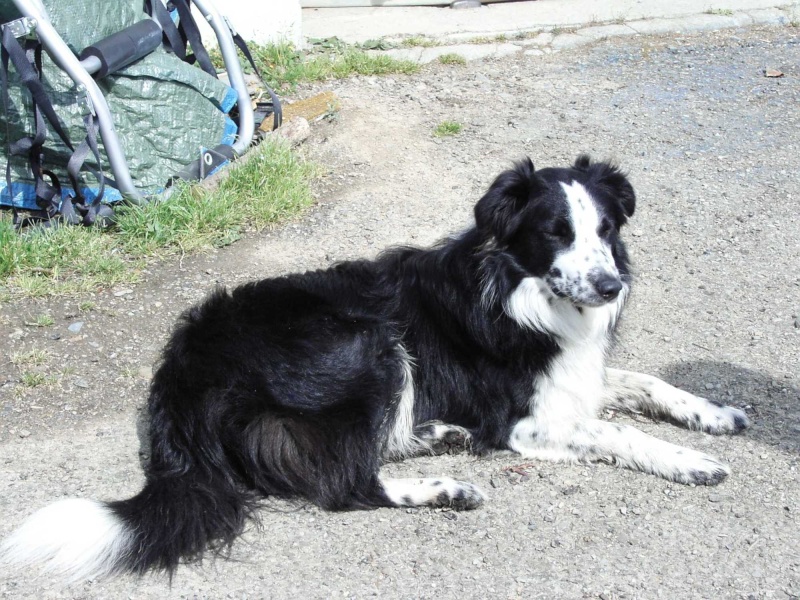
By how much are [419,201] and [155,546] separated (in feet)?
9.66

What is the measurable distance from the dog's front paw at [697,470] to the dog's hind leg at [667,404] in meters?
0.27

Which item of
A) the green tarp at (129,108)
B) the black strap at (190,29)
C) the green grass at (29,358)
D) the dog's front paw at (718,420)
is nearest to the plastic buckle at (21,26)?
the green tarp at (129,108)

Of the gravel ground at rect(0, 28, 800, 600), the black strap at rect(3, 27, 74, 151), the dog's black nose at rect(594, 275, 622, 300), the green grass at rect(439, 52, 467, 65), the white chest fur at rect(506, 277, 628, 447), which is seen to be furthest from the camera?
the green grass at rect(439, 52, 467, 65)

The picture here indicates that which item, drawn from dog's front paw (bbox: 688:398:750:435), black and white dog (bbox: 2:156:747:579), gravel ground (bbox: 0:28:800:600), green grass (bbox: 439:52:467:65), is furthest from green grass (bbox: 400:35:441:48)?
dog's front paw (bbox: 688:398:750:435)

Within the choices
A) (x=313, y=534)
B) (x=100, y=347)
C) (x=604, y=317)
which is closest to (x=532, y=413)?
(x=604, y=317)

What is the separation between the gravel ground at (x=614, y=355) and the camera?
2.88 meters

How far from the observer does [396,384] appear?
341 centimetres

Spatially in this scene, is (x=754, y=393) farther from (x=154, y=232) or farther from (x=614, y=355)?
(x=154, y=232)

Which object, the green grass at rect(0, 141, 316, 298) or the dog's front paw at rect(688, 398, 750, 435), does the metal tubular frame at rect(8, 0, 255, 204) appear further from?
the dog's front paw at rect(688, 398, 750, 435)

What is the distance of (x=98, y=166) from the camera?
4656 millimetres

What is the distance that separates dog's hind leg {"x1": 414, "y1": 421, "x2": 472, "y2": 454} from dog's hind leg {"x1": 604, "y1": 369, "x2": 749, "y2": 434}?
64 cm

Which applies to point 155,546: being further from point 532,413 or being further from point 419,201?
point 419,201

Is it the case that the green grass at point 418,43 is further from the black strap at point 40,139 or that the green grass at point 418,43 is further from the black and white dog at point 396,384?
the black and white dog at point 396,384

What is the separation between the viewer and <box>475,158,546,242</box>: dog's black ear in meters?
3.20
